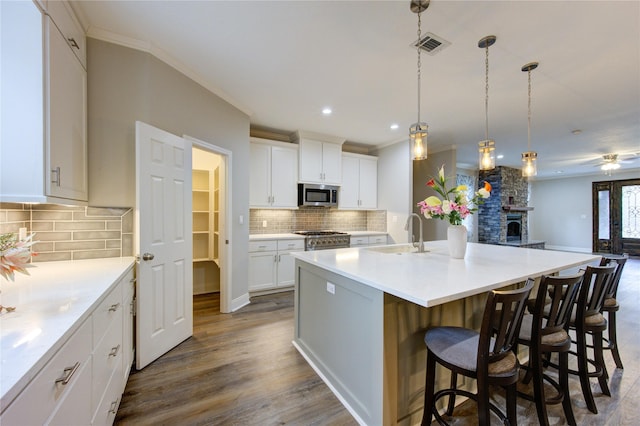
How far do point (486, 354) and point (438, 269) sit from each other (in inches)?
24.4

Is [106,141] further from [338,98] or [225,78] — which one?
[338,98]

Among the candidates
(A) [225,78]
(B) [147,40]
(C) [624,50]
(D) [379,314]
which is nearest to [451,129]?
(C) [624,50]

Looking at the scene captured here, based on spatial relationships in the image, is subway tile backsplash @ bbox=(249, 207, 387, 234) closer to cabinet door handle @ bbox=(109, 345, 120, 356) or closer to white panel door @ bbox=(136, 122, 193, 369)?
white panel door @ bbox=(136, 122, 193, 369)

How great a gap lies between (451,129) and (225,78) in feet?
11.9

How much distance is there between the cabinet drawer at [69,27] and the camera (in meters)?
1.60

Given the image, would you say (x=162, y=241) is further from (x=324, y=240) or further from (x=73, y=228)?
(x=324, y=240)

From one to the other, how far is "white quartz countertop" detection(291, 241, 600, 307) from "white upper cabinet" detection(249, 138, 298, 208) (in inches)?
87.1

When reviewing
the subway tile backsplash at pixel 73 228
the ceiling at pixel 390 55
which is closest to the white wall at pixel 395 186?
the ceiling at pixel 390 55

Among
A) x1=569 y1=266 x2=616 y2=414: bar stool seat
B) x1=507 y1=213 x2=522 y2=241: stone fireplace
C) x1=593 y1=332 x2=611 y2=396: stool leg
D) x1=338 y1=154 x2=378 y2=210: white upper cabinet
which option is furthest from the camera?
x1=507 y1=213 x2=522 y2=241: stone fireplace

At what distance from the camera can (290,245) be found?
4227mm

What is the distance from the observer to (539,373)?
4.91ft

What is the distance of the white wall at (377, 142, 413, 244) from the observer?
15.9 ft

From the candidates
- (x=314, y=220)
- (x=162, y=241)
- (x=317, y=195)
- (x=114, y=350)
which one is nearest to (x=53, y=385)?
(x=114, y=350)

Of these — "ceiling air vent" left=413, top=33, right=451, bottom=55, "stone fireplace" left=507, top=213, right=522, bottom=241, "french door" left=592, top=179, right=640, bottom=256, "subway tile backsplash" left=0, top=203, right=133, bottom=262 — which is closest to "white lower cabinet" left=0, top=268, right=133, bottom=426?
"subway tile backsplash" left=0, top=203, right=133, bottom=262
